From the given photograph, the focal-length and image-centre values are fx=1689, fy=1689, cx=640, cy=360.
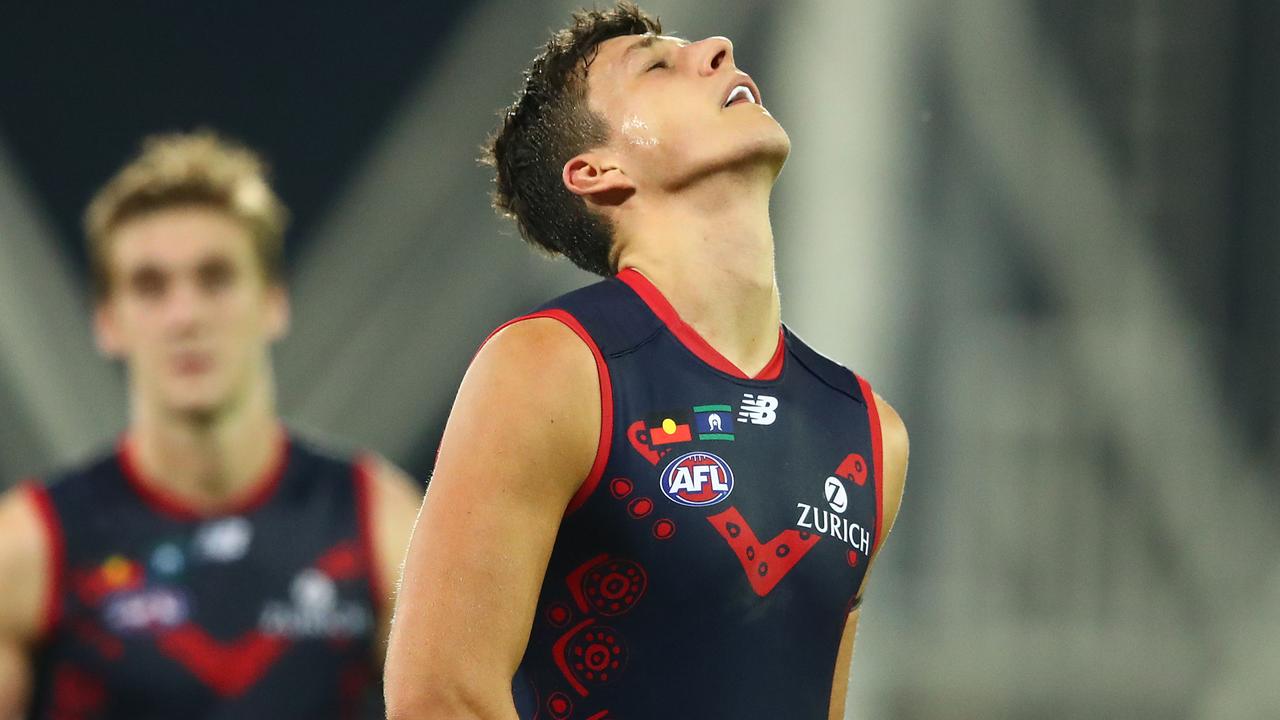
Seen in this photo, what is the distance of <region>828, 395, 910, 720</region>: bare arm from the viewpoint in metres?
2.73

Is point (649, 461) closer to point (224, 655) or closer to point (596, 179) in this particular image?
point (596, 179)

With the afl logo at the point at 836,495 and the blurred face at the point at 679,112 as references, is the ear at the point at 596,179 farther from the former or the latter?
the afl logo at the point at 836,495

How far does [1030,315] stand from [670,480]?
4840 mm

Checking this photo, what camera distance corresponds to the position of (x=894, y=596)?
22.3 ft

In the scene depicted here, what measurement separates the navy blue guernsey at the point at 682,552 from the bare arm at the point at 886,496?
0.18 metres

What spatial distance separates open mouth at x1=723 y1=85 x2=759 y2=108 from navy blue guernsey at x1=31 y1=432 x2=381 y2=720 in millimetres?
2547

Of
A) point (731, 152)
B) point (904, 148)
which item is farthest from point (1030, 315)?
point (731, 152)

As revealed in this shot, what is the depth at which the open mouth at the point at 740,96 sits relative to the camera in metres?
2.71

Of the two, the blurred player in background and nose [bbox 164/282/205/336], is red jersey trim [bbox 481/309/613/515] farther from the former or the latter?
nose [bbox 164/282/205/336]

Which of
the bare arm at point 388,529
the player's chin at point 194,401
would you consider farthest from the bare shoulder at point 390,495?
the player's chin at point 194,401

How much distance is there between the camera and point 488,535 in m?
2.27

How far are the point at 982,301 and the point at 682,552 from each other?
15.5ft

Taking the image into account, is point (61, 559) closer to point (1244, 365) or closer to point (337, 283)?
point (337, 283)

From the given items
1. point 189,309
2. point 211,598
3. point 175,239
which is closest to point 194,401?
point 189,309
